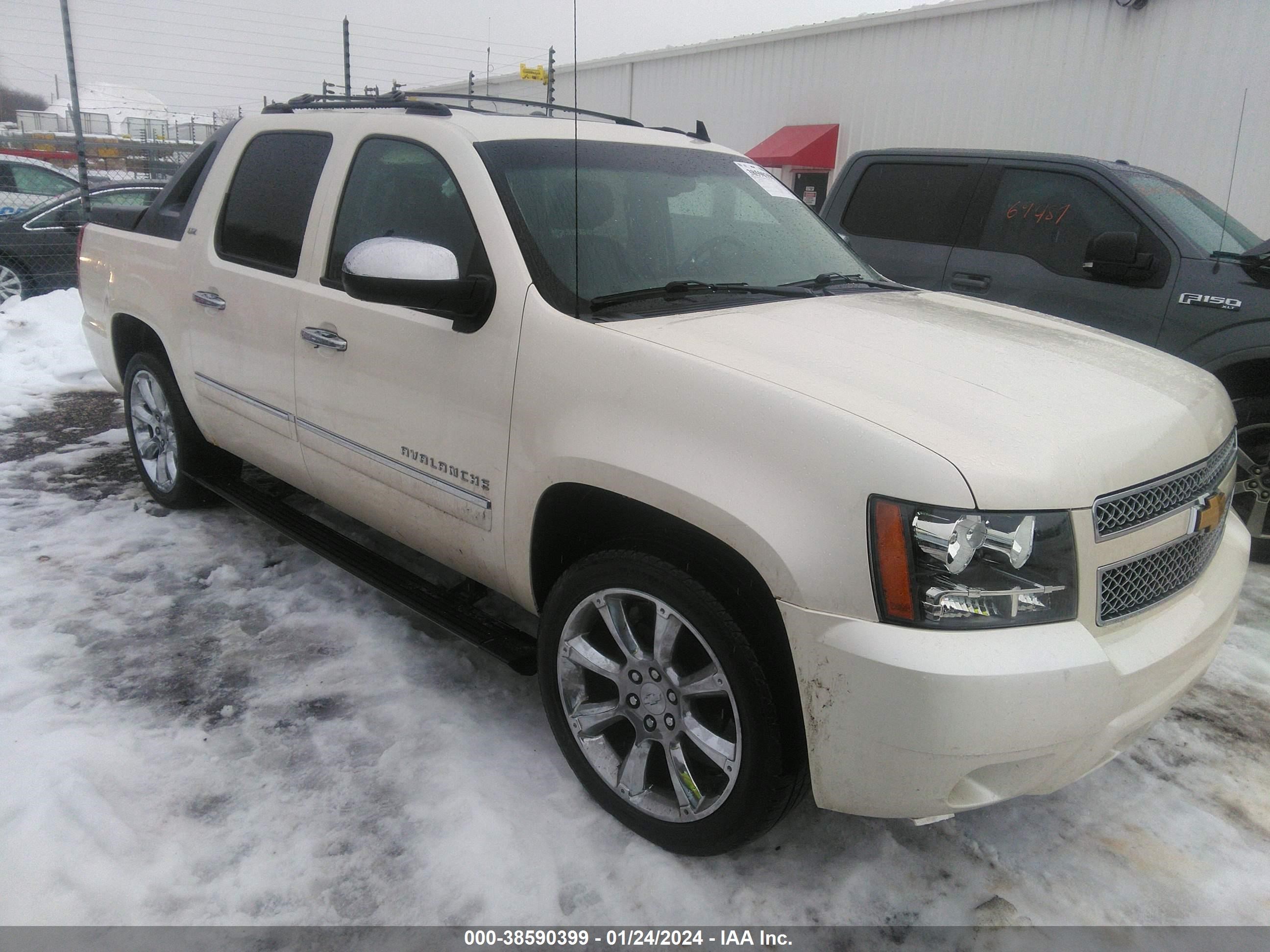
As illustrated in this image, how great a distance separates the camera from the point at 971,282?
17.0ft

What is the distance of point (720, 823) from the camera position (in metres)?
2.20

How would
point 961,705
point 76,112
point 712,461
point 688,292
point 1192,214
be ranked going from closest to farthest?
point 961,705 < point 712,461 < point 688,292 < point 1192,214 < point 76,112

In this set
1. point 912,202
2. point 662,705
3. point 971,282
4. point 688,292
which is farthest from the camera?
point 912,202

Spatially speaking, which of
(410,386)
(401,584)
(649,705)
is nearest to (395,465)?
(410,386)

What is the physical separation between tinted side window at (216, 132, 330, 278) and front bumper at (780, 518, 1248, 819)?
2.47 meters

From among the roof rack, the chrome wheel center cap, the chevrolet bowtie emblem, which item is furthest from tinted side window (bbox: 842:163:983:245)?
the chrome wheel center cap

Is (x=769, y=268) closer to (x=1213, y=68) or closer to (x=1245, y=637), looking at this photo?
(x=1245, y=637)

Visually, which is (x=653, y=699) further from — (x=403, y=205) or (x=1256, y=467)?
(x=1256, y=467)

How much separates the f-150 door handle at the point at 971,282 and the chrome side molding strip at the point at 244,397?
12.4 feet

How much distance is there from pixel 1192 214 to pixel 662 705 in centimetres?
443

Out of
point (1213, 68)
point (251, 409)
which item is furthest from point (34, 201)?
point (1213, 68)

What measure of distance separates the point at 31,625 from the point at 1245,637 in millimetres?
4820

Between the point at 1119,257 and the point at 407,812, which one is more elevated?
the point at 1119,257

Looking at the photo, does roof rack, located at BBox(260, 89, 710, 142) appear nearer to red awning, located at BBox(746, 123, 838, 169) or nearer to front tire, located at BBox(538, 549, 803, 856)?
front tire, located at BBox(538, 549, 803, 856)
